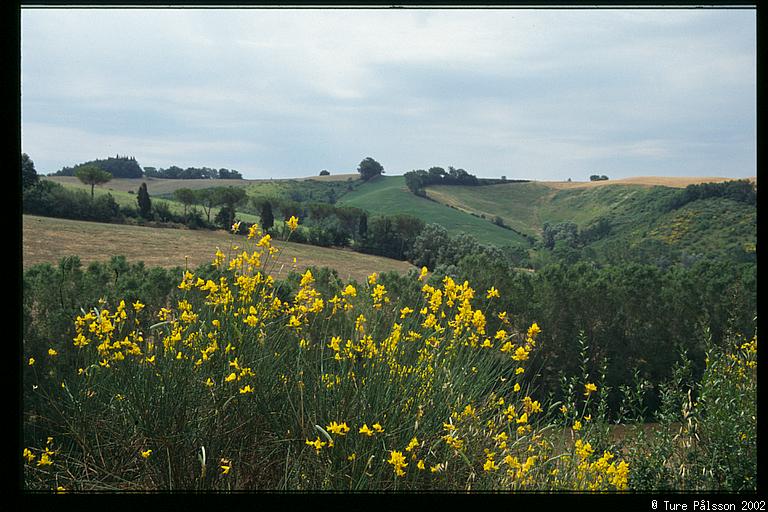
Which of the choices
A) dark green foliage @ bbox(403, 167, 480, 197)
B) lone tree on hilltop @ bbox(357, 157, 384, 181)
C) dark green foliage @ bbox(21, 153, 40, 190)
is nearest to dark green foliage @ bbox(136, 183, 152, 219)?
dark green foliage @ bbox(21, 153, 40, 190)

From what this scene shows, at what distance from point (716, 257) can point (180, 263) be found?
156 inches

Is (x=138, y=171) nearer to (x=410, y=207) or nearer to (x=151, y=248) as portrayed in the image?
(x=151, y=248)

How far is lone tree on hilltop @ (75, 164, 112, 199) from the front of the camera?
3.77 meters

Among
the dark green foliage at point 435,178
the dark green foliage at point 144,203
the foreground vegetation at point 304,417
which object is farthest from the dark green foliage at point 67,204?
the dark green foliage at point 435,178

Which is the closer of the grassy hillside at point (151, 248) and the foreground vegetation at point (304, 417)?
the foreground vegetation at point (304, 417)

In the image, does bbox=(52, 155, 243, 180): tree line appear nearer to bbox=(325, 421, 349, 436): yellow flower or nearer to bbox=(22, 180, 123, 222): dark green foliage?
bbox=(22, 180, 123, 222): dark green foliage

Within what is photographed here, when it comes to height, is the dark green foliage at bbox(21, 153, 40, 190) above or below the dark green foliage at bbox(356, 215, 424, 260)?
above

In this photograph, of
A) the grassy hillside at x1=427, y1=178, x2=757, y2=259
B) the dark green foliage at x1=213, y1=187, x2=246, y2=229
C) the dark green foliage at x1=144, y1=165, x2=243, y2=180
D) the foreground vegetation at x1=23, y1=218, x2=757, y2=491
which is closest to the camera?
the foreground vegetation at x1=23, y1=218, x2=757, y2=491

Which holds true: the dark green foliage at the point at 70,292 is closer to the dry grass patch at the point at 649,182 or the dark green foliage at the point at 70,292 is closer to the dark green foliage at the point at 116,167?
the dark green foliage at the point at 116,167

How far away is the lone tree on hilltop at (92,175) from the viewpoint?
3769 millimetres

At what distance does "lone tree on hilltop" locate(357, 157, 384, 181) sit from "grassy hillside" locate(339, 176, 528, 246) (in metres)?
0.06

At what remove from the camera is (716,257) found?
4633 millimetres

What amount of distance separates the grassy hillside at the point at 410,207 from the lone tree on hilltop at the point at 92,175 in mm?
1507

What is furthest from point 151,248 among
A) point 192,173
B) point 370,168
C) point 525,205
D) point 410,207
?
point 525,205
